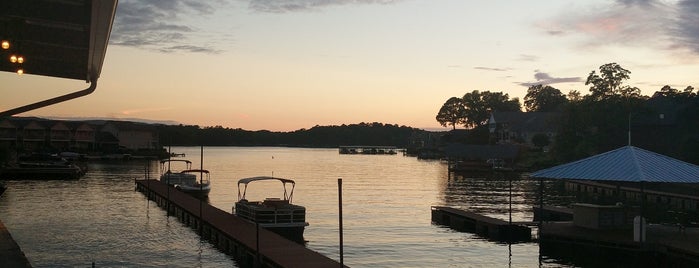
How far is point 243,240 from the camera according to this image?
30578 mm

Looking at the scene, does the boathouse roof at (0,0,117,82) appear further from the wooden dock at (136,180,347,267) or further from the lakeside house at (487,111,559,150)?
the lakeside house at (487,111,559,150)

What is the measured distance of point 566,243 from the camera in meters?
31.3

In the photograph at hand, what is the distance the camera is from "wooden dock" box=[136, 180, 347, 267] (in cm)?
2505

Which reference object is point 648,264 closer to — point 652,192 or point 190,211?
point 190,211

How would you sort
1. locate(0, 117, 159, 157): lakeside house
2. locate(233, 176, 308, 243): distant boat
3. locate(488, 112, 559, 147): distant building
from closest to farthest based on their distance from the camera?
1. locate(233, 176, 308, 243): distant boat
2. locate(488, 112, 559, 147): distant building
3. locate(0, 117, 159, 157): lakeside house

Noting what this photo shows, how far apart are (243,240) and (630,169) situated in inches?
721

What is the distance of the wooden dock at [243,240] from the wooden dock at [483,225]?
13.5 m

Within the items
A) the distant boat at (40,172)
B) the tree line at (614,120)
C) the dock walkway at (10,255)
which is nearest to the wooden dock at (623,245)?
the dock walkway at (10,255)

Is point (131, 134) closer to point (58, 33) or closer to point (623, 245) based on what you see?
point (623, 245)

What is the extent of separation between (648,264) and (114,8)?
27280 mm

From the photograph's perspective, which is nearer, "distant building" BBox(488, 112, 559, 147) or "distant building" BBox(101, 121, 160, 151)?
"distant building" BBox(488, 112, 559, 147)

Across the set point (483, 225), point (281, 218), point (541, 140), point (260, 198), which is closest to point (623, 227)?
point (483, 225)

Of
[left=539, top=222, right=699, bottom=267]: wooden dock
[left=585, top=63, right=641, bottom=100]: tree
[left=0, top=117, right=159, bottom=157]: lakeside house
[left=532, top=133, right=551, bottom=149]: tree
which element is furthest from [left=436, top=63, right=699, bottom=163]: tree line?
[left=0, top=117, right=159, bottom=157]: lakeside house

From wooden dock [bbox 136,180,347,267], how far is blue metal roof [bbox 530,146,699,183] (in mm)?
14212
